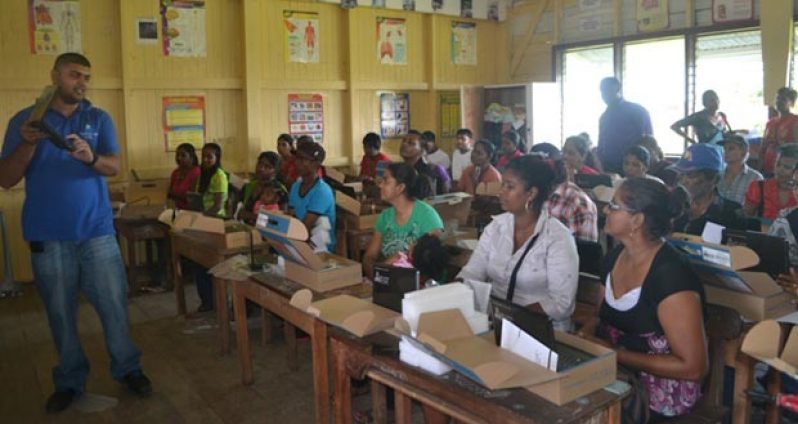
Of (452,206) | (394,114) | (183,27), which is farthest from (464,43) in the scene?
(452,206)

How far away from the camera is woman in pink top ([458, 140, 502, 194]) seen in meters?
6.21

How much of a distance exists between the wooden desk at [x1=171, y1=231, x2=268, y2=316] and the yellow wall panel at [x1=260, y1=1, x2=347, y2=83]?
3.17 m

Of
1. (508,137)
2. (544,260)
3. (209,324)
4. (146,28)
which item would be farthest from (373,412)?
(146,28)

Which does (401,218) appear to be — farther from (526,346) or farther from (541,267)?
(526,346)

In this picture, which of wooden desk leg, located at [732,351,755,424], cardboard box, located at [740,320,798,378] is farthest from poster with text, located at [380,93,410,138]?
cardboard box, located at [740,320,798,378]

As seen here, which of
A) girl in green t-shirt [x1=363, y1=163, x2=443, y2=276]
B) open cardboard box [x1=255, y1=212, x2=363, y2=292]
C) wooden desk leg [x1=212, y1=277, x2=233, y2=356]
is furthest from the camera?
wooden desk leg [x1=212, y1=277, x2=233, y2=356]

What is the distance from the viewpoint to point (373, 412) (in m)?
2.90

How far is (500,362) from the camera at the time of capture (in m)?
1.81

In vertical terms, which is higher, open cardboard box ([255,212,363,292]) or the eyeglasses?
the eyeglasses

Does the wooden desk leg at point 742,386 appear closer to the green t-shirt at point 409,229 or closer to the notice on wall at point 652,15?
the green t-shirt at point 409,229

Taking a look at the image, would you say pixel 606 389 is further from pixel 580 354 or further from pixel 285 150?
pixel 285 150

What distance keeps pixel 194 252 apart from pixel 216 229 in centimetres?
94

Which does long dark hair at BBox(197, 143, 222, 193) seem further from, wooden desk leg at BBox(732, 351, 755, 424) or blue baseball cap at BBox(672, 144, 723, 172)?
wooden desk leg at BBox(732, 351, 755, 424)

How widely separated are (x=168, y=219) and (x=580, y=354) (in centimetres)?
287
